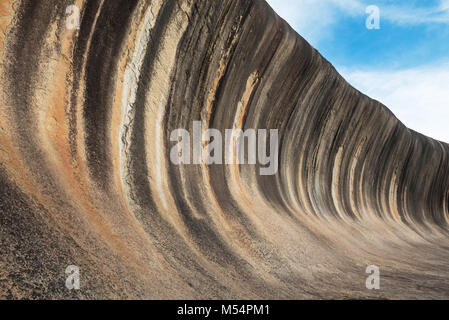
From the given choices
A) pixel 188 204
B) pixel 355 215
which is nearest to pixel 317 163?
pixel 355 215

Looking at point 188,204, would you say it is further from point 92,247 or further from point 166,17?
point 166,17

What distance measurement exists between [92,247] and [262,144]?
3.80 m

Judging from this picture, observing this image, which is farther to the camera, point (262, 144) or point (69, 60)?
point (262, 144)

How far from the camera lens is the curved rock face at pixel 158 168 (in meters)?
2.22

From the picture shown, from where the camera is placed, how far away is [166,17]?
3656mm

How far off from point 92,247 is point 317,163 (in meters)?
6.03

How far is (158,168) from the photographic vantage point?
3.51 metres

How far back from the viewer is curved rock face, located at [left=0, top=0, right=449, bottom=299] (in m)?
2.22
